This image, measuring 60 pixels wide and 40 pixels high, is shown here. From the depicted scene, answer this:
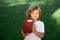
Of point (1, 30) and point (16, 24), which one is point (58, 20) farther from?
point (1, 30)

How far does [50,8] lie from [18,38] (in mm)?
513

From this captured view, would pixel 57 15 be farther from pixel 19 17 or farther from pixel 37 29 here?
pixel 37 29

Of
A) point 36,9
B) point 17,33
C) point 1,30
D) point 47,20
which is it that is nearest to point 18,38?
point 17,33

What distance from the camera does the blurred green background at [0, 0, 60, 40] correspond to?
2.42 m

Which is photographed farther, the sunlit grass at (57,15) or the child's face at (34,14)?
the sunlit grass at (57,15)

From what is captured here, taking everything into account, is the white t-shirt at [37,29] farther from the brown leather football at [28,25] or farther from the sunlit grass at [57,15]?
the sunlit grass at [57,15]

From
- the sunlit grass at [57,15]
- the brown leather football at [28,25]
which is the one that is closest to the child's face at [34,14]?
the brown leather football at [28,25]

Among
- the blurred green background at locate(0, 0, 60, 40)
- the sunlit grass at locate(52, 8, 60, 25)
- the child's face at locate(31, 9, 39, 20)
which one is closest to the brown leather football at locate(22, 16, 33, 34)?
the child's face at locate(31, 9, 39, 20)

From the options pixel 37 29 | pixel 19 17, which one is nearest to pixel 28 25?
pixel 37 29

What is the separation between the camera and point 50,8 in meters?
2.46

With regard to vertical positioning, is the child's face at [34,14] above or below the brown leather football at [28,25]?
above

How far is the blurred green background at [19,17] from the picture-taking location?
7.95 ft

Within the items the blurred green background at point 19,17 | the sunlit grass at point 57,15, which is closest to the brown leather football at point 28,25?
the blurred green background at point 19,17

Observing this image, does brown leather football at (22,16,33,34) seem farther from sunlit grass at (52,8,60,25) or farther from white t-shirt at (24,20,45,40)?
sunlit grass at (52,8,60,25)
